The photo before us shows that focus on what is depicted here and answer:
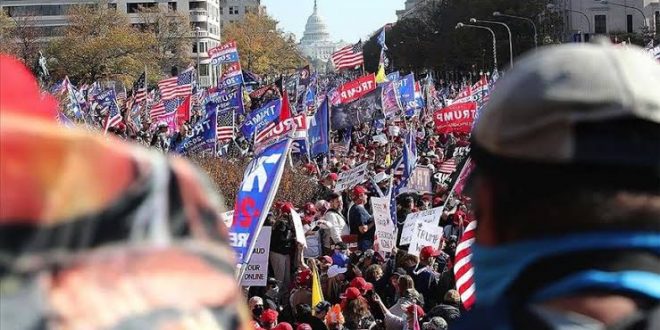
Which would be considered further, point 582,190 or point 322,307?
point 322,307

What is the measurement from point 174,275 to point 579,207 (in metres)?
0.58

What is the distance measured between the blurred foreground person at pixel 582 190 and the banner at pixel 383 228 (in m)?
8.88

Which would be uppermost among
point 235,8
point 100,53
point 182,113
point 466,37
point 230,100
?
point 235,8

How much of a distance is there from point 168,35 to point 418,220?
76.4 meters

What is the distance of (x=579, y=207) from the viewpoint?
1406 millimetres

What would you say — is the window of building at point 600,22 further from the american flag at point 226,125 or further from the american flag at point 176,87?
the american flag at point 226,125

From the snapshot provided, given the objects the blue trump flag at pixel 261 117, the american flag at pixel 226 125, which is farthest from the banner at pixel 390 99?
the blue trump flag at pixel 261 117

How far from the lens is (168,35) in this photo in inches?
3334

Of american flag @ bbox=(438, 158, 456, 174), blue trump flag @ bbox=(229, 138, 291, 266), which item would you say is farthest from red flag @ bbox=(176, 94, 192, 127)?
blue trump flag @ bbox=(229, 138, 291, 266)

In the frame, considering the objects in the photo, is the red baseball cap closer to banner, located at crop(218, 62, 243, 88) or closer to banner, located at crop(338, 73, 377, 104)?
banner, located at crop(338, 73, 377, 104)

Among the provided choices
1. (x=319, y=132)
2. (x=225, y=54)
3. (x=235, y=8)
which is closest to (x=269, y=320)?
(x=319, y=132)

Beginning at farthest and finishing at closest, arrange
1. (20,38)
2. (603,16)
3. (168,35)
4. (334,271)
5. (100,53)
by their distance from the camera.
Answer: (603,16)
(168,35)
(100,53)
(20,38)
(334,271)

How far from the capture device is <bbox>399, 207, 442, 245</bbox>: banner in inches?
397

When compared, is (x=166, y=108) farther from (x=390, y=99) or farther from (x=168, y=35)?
(x=168, y=35)
